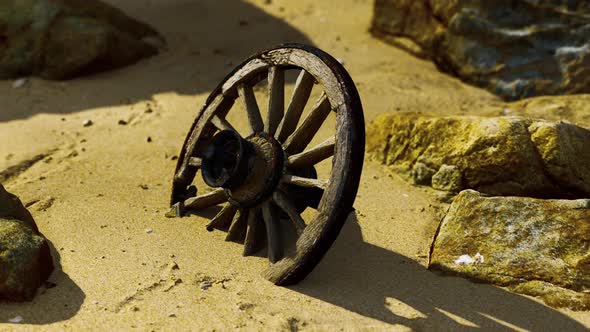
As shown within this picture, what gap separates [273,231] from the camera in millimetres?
4000

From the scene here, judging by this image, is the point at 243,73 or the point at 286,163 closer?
the point at 286,163

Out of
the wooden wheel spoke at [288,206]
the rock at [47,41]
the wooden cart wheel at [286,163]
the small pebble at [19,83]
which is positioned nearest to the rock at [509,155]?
the wooden cart wheel at [286,163]

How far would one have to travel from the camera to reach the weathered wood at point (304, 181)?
146 inches

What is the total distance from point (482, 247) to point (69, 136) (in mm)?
3801

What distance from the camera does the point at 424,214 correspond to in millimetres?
4902

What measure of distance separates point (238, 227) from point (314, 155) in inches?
31.0

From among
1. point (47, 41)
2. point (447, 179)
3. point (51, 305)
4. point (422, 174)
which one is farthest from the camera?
point (47, 41)

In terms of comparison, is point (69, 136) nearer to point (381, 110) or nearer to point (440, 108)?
point (381, 110)

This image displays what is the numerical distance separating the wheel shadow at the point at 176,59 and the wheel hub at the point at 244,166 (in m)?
2.74

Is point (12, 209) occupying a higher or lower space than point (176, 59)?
lower

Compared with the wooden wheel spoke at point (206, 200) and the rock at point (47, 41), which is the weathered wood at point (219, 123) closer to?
the wooden wheel spoke at point (206, 200)

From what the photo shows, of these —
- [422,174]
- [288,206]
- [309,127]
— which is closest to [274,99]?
[309,127]

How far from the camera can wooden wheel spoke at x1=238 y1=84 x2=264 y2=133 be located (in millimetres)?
4359

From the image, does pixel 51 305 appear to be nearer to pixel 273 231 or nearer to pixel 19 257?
pixel 19 257
